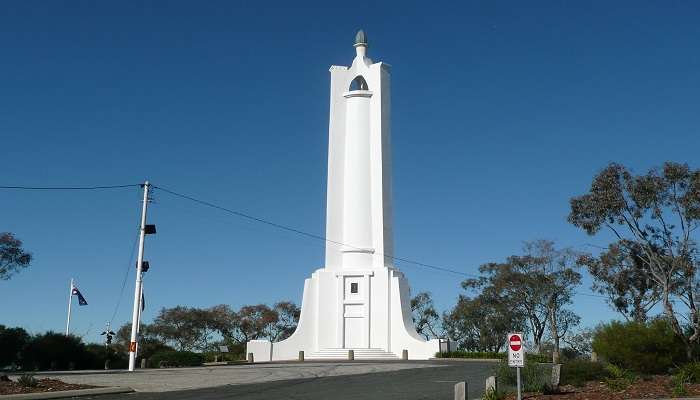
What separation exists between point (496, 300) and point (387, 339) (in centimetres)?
2146

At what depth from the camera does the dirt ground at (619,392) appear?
50.9ft

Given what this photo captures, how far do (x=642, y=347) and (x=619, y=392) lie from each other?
1044cm

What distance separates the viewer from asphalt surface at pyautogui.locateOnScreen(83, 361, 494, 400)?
17.2 metres

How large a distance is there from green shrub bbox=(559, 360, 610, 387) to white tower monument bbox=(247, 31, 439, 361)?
83.5 feet

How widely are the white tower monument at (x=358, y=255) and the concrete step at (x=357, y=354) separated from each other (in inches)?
2.8

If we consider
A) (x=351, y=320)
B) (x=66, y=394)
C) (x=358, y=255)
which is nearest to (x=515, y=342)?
(x=66, y=394)

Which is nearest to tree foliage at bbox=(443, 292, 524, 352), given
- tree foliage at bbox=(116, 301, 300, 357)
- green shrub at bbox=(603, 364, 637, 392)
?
tree foliage at bbox=(116, 301, 300, 357)

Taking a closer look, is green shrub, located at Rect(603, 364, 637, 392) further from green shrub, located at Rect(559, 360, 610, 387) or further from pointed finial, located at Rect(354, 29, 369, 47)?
A: pointed finial, located at Rect(354, 29, 369, 47)

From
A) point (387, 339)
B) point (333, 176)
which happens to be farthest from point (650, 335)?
point (333, 176)

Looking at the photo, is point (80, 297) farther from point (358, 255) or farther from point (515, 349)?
point (515, 349)

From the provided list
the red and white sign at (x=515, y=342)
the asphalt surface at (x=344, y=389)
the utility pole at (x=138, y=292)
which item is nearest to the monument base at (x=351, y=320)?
the utility pole at (x=138, y=292)

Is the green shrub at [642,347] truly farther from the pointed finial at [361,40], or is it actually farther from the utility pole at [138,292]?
the pointed finial at [361,40]

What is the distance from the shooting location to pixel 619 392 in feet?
52.7

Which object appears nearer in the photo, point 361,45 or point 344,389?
point 344,389
